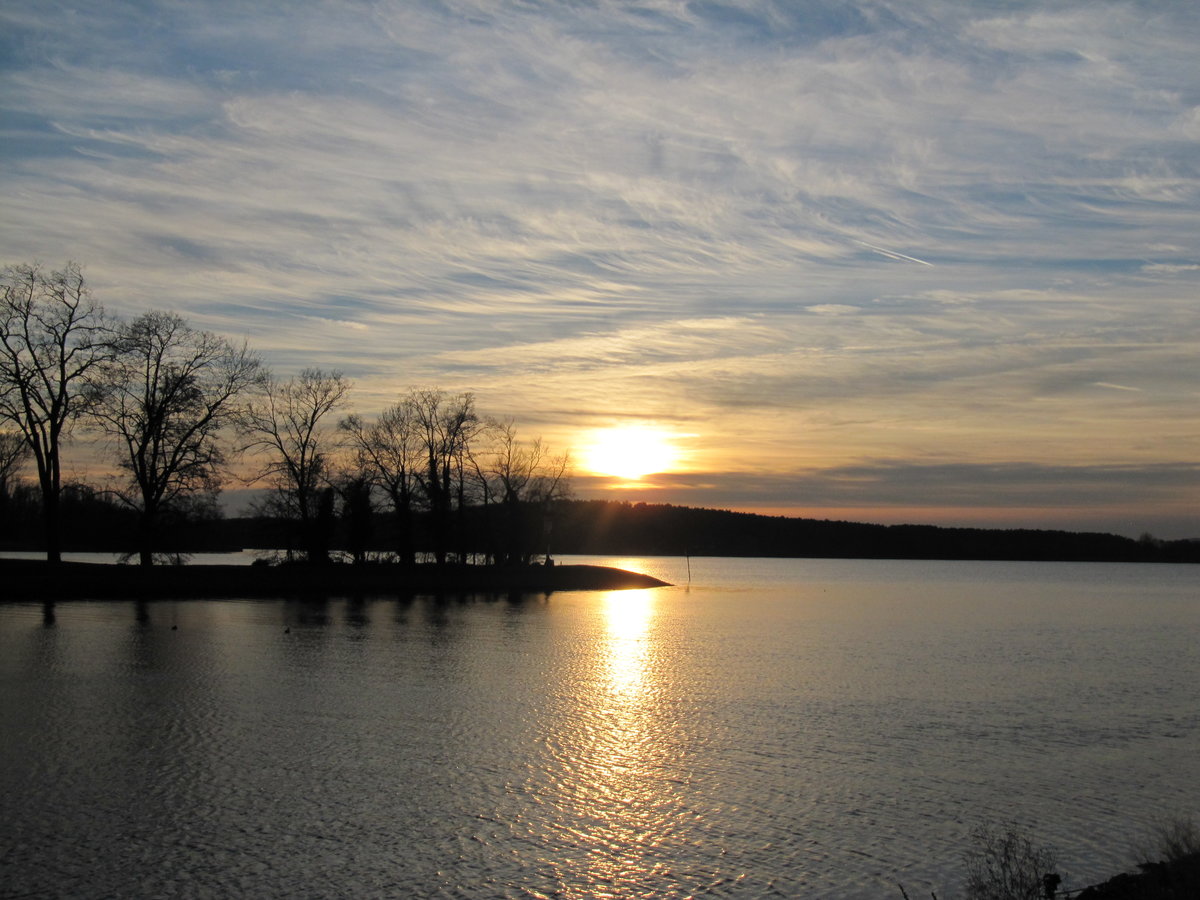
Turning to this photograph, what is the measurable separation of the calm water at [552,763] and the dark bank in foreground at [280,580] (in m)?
12.0

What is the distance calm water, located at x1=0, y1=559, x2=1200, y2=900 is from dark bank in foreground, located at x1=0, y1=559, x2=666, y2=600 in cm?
1200

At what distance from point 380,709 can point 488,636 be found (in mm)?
14034

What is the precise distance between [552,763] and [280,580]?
128 ft

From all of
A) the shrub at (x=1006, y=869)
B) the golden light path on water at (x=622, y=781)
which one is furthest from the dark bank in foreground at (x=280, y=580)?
the shrub at (x=1006, y=869)

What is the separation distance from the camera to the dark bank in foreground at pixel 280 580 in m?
40.0

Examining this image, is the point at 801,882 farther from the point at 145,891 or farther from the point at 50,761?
the point at 50,761

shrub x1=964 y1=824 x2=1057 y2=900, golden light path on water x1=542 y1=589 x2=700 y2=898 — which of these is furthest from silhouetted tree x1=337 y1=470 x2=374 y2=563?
shrub x1=964 y1=824 x2=1057 y2=900

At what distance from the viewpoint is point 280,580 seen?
1962 inches

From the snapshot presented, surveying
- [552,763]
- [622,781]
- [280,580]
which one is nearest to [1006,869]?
[622,781]

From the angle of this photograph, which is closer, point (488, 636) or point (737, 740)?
point (737, 740)

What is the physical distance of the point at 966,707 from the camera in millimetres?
19453

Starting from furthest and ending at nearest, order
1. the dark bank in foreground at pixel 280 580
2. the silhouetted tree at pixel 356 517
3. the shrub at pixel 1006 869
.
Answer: the silhouetted tree at pixel 356 517
the dark bank in foreground at pixel 280 580
the shrub at pixel 1006 869

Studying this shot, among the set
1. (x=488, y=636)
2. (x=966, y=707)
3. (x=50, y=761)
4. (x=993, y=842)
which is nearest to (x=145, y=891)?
(x=50, y=761)

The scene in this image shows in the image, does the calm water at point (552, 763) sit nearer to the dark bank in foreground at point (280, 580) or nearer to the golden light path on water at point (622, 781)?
the golden light path on water at point (622, 781)
